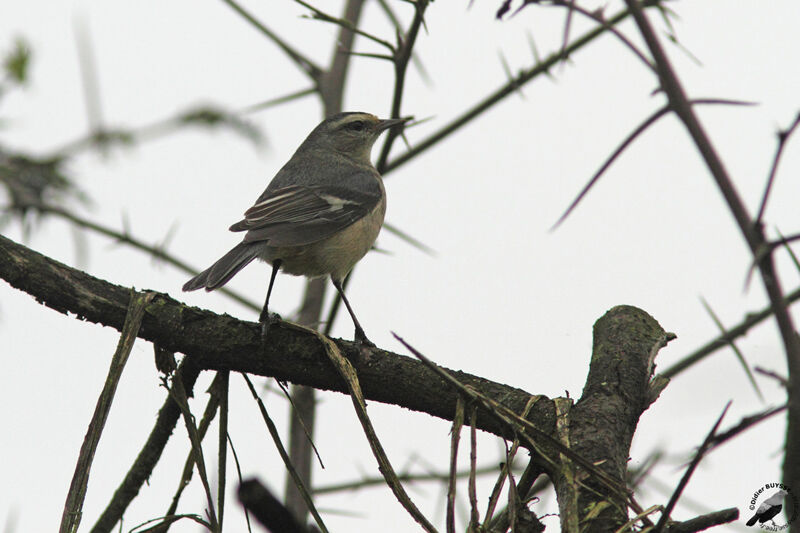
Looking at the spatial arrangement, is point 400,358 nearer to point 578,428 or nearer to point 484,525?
point 578,428

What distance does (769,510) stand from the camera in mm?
1876

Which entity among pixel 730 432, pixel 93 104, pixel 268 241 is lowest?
pixel 730 432

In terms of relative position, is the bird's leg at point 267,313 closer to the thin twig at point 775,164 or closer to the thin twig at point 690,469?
the thin twig at point 690,469

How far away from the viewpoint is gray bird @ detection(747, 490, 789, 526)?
73.2 inches

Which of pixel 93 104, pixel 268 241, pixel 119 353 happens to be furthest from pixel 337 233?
pixel 119 353

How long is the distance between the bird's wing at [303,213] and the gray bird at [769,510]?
12.2 ft

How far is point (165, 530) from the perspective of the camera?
8.67ft

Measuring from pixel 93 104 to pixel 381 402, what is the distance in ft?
10.8

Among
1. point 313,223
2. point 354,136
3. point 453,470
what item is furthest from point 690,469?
point 354,136

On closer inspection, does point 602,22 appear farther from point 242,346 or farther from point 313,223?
point 313,223

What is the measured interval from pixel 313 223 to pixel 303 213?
22cm

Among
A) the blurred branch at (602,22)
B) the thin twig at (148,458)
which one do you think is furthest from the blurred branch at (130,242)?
the blurred branch at (602,22)

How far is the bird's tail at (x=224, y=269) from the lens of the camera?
4734 millimetres

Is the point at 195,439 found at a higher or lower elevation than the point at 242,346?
lower
